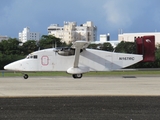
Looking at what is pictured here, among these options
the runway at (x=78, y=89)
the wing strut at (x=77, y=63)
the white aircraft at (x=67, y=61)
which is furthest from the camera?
the white aircraft at (x=67, y=61)

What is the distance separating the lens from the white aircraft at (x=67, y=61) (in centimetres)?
3178

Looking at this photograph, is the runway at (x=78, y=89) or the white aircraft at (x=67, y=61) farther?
the white aircraft at (x=67, y=61)

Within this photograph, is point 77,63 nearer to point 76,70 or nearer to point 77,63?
point 77,63
